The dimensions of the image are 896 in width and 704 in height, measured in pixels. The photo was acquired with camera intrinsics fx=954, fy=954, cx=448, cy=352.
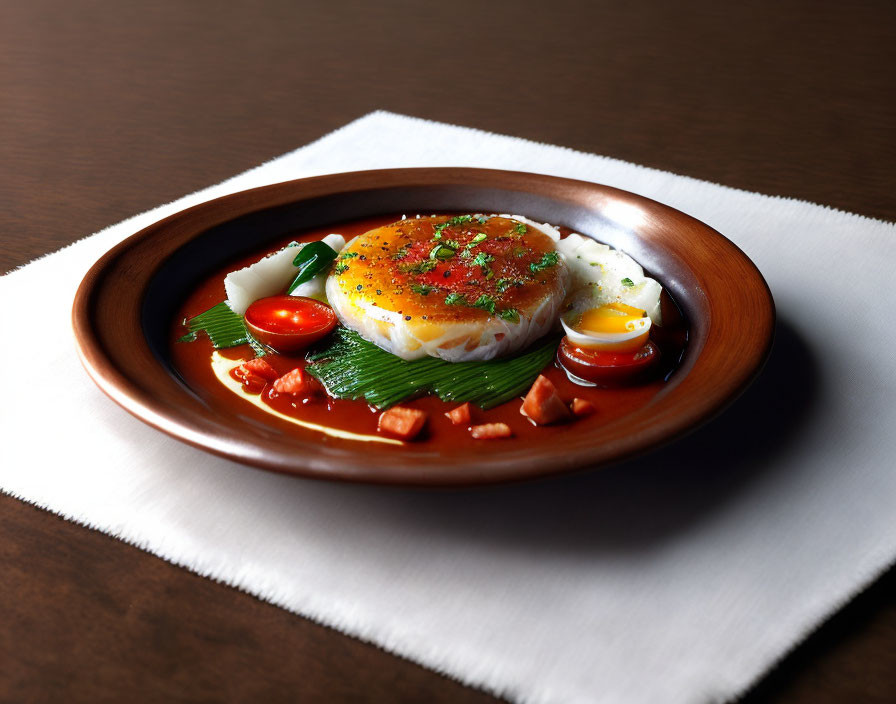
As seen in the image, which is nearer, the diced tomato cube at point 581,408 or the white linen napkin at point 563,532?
the white linen napkin at point 563,532

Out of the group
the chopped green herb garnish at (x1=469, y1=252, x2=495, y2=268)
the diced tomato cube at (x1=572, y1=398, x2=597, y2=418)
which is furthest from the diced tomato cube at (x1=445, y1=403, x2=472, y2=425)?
the chopped green herb garnish at (x1=469, y1=252, x2=495, y2=268)

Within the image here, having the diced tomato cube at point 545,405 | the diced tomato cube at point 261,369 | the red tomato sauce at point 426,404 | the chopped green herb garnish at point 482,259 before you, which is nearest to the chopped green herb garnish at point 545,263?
the chopped green herb garnish at point 482,259

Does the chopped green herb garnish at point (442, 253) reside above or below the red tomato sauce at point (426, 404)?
above

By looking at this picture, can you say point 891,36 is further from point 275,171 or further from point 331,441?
point 331,441

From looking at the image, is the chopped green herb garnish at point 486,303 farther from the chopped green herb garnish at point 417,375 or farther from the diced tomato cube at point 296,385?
the diced tomato cube at point 296,385

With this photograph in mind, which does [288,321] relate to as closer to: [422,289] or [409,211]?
[422,289]

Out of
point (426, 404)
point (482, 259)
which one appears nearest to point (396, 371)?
point (426, 404)
